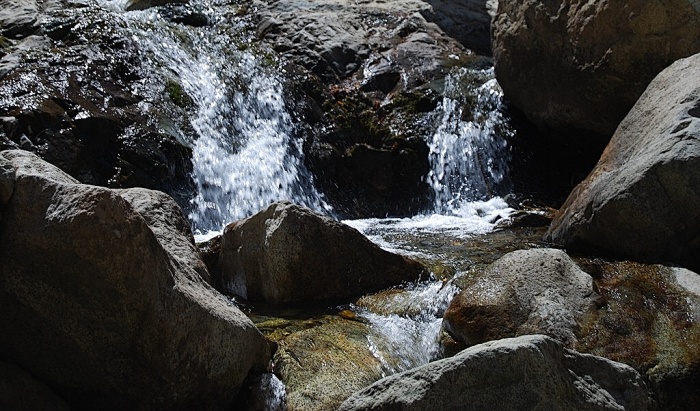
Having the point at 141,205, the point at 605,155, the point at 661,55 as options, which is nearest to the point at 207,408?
the point at 141,205

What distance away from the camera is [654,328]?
206 inches

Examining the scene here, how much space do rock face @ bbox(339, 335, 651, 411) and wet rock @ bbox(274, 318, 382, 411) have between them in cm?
108

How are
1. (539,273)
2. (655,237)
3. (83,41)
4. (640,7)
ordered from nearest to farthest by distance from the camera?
(539,273) → (655,237) → (640,7) → (83,41)

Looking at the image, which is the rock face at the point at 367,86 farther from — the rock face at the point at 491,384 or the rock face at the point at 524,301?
the rock face at the point at 491,384

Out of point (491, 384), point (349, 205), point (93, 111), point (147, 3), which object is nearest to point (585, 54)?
point (349, 205)

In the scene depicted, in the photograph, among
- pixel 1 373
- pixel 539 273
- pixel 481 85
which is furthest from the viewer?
pixel 481 85

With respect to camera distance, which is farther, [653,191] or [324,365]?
[653,191]

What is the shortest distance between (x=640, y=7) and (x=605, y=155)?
2410 millimetres

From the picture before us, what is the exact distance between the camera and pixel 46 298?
13.8 ft

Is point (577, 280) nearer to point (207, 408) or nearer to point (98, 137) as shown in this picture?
point (207, 408)

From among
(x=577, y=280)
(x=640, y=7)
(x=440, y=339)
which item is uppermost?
(x=640, y=7)

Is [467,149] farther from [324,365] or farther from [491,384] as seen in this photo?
[491,384]

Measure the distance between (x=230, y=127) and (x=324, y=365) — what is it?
22.4 feet

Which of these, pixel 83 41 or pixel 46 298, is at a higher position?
pixel 83 41
